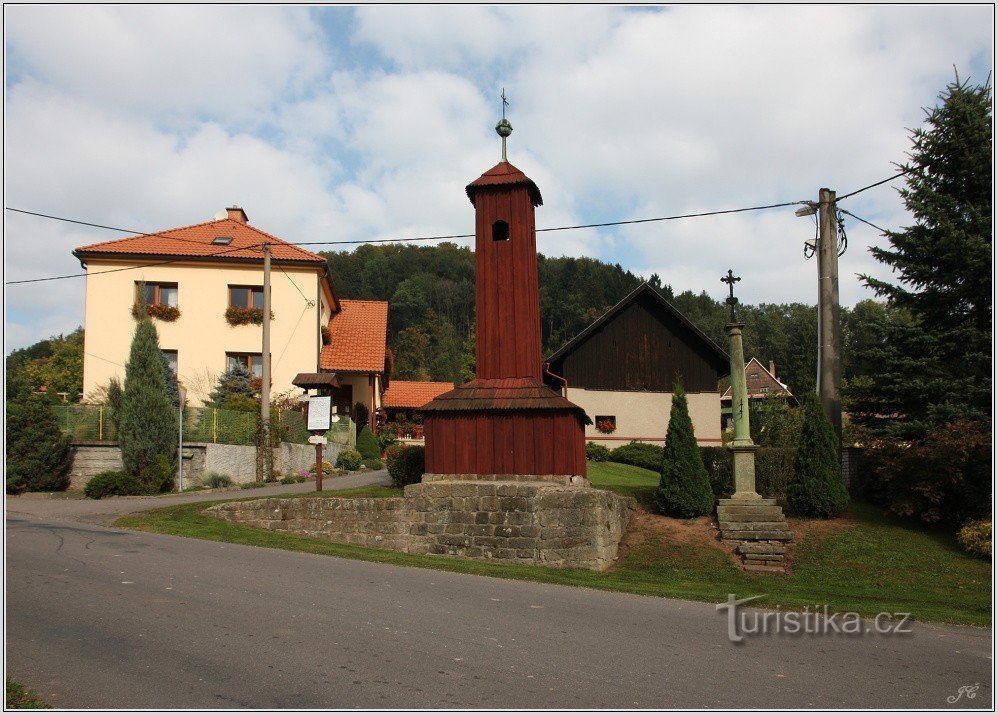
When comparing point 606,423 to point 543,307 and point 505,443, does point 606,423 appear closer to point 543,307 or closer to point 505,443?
point 505,443

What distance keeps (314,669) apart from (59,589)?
13.5ft

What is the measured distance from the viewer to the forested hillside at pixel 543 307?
79.2 m

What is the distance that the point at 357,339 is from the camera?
1375 inches

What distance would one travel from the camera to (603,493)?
14102mm

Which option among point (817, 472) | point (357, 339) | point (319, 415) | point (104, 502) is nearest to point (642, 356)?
point (357, 339)

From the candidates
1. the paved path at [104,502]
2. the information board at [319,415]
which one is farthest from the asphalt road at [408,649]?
the information board at [319,415]

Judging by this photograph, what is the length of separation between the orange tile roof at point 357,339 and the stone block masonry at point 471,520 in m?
17.9

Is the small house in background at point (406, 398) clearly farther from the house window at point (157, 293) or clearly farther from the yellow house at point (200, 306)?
the house window at point (157, 293)

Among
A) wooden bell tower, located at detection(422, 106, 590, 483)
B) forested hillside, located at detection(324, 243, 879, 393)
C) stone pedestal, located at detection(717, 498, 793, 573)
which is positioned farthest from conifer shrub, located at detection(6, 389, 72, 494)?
forested hillside, located at detection(324, 243, 879, 393)

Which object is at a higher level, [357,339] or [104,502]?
[357,339]

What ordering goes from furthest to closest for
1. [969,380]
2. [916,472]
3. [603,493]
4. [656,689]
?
1. [969,380]
2. [916,472]
3. [603,493]
4. [656,689]

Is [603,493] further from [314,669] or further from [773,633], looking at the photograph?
[314,669]

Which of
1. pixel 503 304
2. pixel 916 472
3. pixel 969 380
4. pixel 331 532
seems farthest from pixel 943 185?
pixel 331 532

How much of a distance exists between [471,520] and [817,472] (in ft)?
22.8
